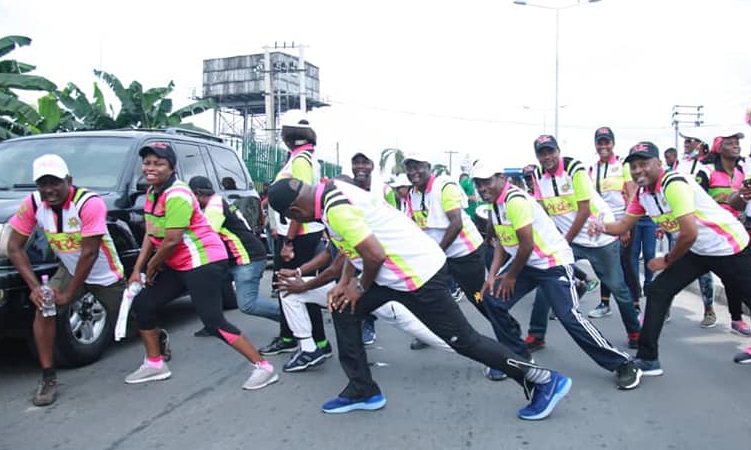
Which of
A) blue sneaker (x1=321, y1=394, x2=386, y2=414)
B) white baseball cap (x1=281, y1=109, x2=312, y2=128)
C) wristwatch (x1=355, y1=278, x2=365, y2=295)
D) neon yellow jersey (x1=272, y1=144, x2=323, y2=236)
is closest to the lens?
wristwatch (x1=355, y1=278, x2=365, y2=295)

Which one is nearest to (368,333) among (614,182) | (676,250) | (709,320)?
(676,250)

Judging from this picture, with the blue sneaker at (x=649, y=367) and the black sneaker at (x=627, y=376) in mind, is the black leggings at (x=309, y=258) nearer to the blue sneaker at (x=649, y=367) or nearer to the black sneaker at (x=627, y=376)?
the black sneaker at (x=627, y=376)

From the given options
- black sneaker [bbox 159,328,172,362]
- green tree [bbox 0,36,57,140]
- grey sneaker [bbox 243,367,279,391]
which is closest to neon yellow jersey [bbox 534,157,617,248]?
grey sneaker [bbox 243,367,279,391]

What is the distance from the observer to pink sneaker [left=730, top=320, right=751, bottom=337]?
6152 millimetres

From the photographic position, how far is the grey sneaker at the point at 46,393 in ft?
14.2

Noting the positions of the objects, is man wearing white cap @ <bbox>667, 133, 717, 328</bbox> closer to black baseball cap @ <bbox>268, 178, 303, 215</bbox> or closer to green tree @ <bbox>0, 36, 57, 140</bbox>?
black baseball cap @ <bbox>268, 178, 303, 215</bbox>

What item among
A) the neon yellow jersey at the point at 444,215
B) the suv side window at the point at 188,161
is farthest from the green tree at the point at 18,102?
the neon yellow jersey at the point at 444,215

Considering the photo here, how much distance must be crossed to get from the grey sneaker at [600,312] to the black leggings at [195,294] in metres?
4.32

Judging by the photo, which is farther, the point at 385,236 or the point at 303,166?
the point at 303,166

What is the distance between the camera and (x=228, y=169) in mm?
7688

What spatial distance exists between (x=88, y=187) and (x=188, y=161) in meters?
1.27

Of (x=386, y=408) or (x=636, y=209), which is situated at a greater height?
(x=636, y=209)

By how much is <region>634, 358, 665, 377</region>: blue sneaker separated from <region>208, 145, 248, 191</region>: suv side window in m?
4.84

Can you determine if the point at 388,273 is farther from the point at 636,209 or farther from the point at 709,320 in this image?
the point at 709,320
